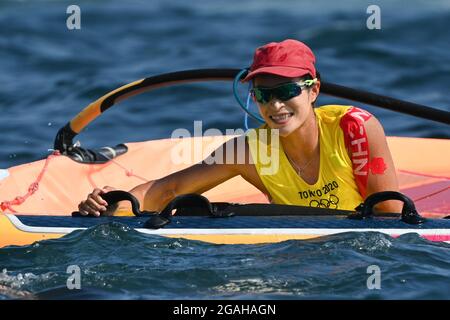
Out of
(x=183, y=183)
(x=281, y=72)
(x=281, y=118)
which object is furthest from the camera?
(x=183, y=183)

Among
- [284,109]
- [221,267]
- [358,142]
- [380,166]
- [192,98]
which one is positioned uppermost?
[192,98]

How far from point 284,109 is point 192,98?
4.91m

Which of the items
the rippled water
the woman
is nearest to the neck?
the woman

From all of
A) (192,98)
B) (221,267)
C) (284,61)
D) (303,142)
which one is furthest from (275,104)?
(192,98)

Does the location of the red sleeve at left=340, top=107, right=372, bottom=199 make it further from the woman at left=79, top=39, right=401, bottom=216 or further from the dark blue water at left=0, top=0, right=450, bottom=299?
the dark blue water at left=0, top=0, right=450, bottom=299

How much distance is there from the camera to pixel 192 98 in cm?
916

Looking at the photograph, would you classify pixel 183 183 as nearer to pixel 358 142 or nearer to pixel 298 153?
pixel 298 153

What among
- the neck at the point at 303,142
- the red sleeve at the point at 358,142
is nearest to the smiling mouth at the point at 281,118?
the neck at the point at 303,142

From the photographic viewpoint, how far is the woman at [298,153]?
427 centimetres

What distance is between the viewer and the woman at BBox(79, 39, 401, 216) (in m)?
4.27

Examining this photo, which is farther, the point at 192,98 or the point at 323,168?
the point at 192,98

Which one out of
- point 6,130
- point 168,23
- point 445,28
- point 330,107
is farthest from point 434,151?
point 168,23

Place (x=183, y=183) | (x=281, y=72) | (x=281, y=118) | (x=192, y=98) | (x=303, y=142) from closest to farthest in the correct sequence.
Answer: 1. (x=281, y=72)
2. (x=281, y=118)
3. (x=303, y=142)
4. (x=183, y=183)
5. (x=192, y=98)

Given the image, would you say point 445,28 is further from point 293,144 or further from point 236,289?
point 236,289
